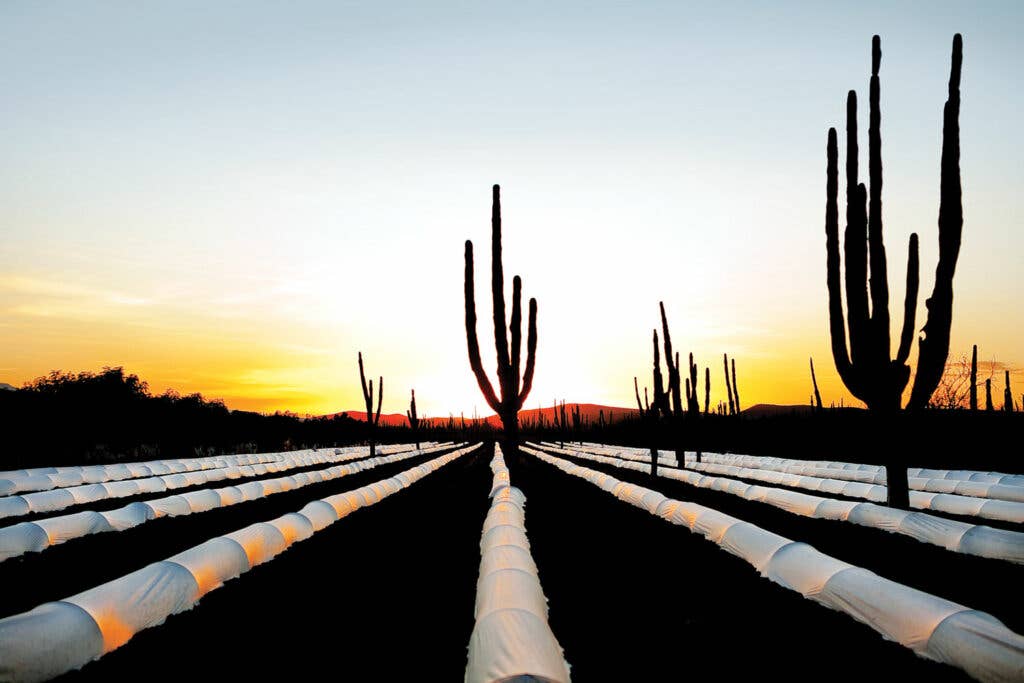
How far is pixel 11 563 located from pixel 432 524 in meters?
5.54

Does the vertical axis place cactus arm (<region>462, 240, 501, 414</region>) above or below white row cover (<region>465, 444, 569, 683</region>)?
above

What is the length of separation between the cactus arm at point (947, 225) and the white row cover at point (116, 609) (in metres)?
9.09

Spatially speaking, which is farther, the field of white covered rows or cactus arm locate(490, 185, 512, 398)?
cactus arm locate(490, 185, 512, 398)

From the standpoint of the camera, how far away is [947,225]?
9688 millimetres

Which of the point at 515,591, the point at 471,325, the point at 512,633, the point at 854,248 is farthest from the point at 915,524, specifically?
the point at 471,325

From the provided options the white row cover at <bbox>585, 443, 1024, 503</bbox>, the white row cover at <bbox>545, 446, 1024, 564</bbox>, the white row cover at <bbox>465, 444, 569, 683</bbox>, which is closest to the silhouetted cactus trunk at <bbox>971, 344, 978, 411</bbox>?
the white row cover at <bbox>585, 443, 1024, 503</bbox>

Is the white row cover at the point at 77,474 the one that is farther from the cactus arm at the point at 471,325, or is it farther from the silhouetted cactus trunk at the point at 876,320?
the silhouetted cactus trunk at the point at 876,320

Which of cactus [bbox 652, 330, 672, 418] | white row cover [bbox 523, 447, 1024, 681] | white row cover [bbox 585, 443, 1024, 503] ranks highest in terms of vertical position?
cactus [bbox 652, 330, 672, 418]

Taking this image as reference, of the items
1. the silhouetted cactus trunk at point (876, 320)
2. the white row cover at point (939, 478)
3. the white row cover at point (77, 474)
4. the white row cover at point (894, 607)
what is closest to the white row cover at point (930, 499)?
the white row cover at point (939, 478)

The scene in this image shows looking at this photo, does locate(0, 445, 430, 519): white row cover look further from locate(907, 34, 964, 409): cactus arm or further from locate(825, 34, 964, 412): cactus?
locate(907, 34, 964, 409): cactus arm

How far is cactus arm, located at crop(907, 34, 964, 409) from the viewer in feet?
31.4

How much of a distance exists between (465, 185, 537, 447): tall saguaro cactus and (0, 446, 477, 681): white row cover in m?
6.88

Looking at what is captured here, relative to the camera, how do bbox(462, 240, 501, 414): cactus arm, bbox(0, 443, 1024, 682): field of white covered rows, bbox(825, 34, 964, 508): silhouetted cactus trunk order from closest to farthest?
bbox(0, 443, 1024, 682): field of white covered rows → bbox(825, 34, 964, 508): silhouetted cactus trunk → bbox(462, 240, 501, 414): cactus arm

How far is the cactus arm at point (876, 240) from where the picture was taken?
10.4 meters
